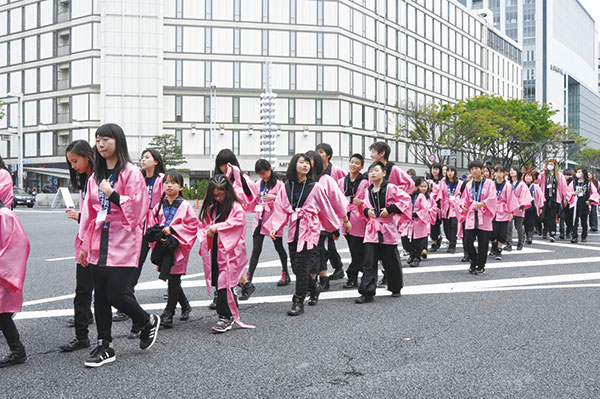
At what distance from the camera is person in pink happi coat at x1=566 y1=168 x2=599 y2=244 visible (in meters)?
14.2

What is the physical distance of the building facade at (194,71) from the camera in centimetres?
4706

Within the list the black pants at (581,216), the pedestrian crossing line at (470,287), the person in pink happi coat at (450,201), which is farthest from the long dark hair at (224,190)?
the black pants at (581,216)

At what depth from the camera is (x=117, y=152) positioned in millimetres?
4398

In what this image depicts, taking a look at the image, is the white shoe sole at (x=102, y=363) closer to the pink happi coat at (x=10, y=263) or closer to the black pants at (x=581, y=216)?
the pink happi coat at (x=10, y=263)

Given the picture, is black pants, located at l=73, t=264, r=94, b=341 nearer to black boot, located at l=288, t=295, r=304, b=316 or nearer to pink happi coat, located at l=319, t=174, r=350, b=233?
black boot, located at l=288, t=295, r=304, b=316

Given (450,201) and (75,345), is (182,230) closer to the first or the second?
(75,345)

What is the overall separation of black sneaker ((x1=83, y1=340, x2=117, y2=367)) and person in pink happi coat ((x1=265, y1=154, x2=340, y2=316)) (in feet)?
7.19

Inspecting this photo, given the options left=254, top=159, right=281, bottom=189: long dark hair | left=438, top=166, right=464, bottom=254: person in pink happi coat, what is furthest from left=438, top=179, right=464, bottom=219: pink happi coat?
left=254, top=159, right=281, bottom=189: long dark hair

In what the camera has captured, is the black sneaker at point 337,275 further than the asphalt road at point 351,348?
Yes

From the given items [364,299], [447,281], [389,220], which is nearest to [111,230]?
[364,299]

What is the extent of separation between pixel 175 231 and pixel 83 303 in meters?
1.16

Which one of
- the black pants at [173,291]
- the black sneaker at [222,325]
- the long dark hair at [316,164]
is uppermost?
the long dark hair at [316,164]

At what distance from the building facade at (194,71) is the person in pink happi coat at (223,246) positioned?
40.3 m

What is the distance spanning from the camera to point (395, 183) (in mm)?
7625
